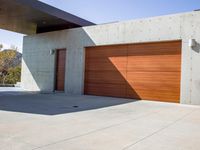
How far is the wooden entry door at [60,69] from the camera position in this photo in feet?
42.2

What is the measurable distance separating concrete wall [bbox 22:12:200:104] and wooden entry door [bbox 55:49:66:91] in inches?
12.2

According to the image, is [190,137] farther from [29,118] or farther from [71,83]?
[71,83]

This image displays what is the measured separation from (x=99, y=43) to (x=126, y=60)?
1.64 meters

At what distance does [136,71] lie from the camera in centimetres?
1032

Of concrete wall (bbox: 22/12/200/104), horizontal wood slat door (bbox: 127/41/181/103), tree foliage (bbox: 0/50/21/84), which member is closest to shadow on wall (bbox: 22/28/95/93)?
concrete wall (bbox: 22/12/200/104)

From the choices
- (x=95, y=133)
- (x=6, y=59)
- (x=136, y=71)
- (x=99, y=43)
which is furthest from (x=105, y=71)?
(x=6, y=59)

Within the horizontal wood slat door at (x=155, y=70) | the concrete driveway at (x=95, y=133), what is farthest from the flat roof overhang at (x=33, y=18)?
the concrete driveway at (x=95, y=133)

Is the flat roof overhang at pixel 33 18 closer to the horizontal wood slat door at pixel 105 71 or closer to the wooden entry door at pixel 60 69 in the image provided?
the wooden entry door at pixel 60 69

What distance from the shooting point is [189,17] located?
28.9ft

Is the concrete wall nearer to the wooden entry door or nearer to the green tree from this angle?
the wooden entry door

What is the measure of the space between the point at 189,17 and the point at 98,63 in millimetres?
4688

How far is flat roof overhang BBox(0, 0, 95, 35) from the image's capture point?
34.2 feet

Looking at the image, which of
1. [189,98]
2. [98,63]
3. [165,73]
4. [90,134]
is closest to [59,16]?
[98,63]

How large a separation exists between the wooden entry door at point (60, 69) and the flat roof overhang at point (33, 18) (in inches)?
67.7
